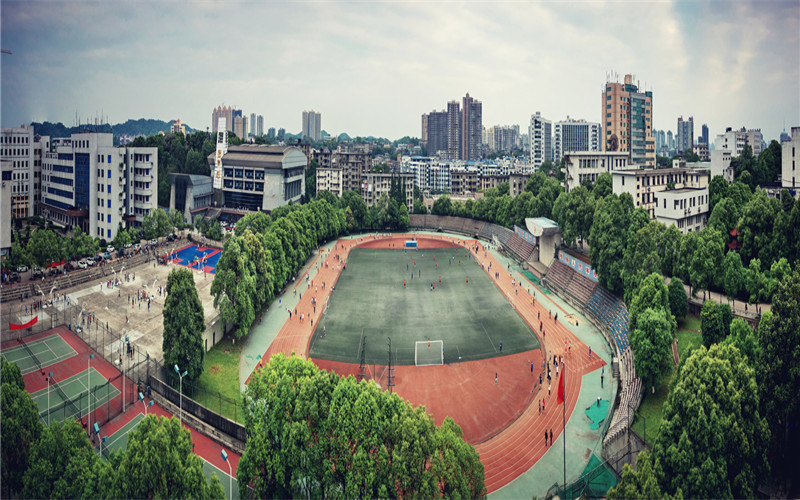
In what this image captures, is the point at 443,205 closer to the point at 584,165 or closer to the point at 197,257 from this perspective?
the point at 584,165

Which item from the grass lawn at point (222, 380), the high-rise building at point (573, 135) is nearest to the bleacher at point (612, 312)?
the grass lawn at point (222, 380)

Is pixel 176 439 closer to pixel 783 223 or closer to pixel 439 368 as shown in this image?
pixel 439 368

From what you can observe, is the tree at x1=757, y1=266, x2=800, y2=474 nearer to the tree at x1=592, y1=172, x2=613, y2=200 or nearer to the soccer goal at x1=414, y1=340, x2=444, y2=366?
the soccer goal at x1=414, y1=340, x2=444, y2=366

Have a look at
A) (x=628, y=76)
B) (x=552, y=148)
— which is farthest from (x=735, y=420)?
(x=552, y=148)

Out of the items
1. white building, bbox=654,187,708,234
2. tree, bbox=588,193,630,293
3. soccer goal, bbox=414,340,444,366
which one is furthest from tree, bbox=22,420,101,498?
white building, bbox=654,187,708,234

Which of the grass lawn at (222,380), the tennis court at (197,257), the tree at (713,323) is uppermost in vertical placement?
the tennis court at (197,257)

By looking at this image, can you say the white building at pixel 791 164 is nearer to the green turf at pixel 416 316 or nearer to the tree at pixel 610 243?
the tree at pixel 610 243
